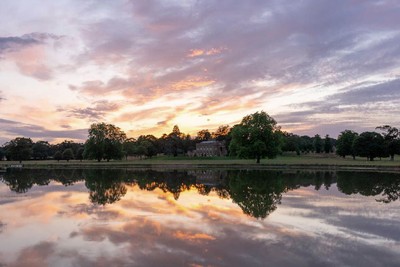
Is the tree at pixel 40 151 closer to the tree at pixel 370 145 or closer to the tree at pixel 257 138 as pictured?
the tree at pixel 257 138

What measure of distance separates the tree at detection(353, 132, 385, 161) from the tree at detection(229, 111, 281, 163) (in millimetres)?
26364

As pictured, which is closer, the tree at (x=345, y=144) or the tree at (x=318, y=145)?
the tree at (x=345, y=144)

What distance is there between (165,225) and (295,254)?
263 inches

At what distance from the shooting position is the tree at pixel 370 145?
295 feet

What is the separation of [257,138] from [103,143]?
44.5 metres

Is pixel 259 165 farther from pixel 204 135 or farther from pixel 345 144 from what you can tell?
pixel 204 135

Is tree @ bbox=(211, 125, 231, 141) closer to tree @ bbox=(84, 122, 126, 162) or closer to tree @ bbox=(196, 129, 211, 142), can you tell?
tree @ bbox=(196, 129, 211, 142)

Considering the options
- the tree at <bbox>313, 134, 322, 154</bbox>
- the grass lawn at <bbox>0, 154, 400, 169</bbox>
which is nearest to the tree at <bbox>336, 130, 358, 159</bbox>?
the grass lawn at <bbox>0, 154, 400, 169</bbox>

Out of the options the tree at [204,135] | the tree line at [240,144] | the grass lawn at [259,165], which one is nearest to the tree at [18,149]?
the tree line at [240,144]

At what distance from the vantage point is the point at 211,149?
170 meters

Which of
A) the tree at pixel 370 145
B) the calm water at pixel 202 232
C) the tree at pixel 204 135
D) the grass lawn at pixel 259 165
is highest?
the tree at pixel 204 135

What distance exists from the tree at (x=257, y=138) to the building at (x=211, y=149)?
8811 centimetres

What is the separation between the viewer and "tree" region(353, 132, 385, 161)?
295 ft

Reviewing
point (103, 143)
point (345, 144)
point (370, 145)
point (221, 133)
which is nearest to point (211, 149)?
point (221, 133)
